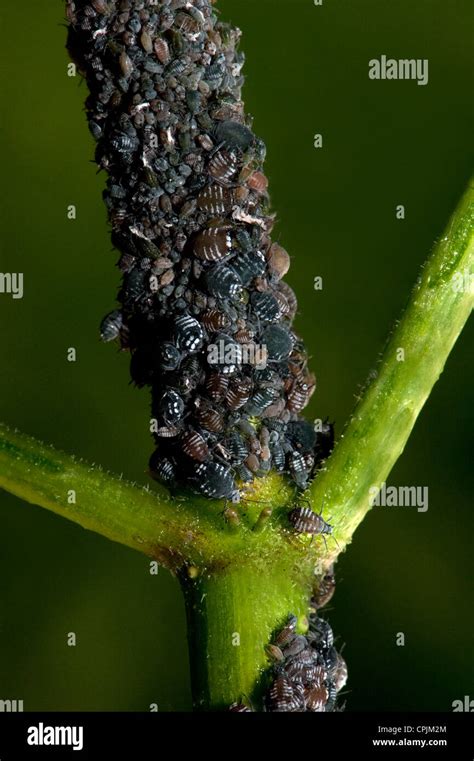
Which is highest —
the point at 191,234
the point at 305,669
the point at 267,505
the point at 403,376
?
the point at 191,234

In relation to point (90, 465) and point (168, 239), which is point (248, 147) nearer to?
point (168, 239)

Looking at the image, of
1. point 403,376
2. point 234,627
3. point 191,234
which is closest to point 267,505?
point 234,627

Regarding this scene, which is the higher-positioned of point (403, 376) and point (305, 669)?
point (403, 376)

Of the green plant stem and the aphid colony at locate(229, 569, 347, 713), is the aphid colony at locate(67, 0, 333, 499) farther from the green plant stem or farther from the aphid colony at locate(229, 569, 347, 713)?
the aphid colony at locate(229, 569, 347, 713)

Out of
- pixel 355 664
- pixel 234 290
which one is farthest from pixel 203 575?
pixel 355 664

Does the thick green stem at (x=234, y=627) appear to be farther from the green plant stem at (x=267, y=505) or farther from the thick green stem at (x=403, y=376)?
the thick green stem at (x=403, y=376)

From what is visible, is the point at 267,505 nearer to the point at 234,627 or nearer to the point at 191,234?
the point at 234,627

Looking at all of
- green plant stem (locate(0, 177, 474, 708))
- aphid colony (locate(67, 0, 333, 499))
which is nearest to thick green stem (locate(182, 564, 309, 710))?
green plant stem (locate(0, 177, 474, 708))
